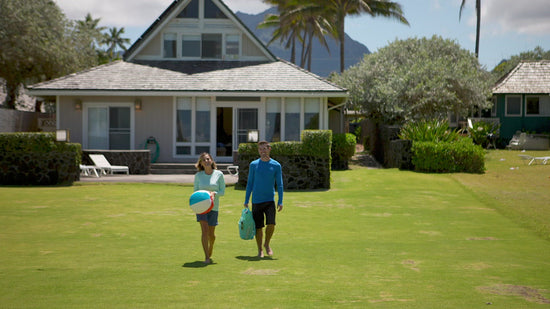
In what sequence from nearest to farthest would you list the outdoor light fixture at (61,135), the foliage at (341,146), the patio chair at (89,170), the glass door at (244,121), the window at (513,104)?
the outdoor light fixture at (61,135)
the patio chair at (89,170)
the glass door at (244,121)
the foliage at (341,146)
the window at (513,104)

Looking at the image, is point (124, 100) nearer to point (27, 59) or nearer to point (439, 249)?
point (27, 59)

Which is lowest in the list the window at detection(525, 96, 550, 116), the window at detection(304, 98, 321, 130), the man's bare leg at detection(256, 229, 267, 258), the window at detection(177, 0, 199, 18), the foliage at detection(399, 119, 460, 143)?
the man's bare leg at detection(256, 229, 267, 258)

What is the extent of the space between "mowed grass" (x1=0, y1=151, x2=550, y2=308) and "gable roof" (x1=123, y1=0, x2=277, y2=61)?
11.6m

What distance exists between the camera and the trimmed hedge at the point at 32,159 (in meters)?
19.8

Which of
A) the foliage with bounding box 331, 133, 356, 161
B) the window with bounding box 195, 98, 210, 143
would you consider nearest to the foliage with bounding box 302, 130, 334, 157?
the foliage with bounding box 331, 133, 356, 161

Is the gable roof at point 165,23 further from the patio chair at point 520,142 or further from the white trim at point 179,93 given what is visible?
the patio chair at point 520,142

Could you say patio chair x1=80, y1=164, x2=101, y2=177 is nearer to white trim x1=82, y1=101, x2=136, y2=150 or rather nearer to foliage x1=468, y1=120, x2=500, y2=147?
white trim x1=82, y1=101, x2=136, y2=150

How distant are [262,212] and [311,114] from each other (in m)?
16.8

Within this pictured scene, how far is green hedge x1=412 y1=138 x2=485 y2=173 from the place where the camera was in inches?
930

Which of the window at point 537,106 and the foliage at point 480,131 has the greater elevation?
the window at point 537,106

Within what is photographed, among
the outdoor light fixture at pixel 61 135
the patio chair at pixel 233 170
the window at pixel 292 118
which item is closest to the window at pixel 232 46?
the window at pixel 292 118

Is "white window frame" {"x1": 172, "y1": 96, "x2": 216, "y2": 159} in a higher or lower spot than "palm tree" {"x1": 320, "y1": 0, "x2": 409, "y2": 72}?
lower

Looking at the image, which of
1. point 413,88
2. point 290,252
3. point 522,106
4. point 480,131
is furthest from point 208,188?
point 522,106

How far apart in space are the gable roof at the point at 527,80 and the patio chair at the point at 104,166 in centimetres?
2699
